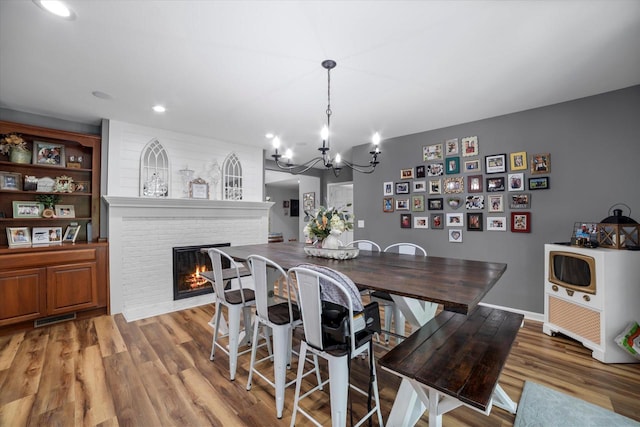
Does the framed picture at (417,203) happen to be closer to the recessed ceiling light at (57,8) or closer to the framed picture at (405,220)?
the framed picture at (405,220)

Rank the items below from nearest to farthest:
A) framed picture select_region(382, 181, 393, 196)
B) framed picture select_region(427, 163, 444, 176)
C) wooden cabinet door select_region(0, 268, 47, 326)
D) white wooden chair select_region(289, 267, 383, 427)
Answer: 1. white wooden chair select_region(289, 267, 383, 427)
2. wooden cabinet door select_region(0, 268, 47, 326)
3. framed picture select_region(427, 163, 444, 176)
4. framed picture select_region(382, 181, 393, 196)

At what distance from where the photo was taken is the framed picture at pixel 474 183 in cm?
358

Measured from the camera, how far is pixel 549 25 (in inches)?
71.2

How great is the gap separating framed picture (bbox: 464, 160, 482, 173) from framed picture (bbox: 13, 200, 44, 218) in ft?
17.4

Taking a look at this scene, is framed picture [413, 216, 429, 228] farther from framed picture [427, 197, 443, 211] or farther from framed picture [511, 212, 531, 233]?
framed picture [511, 212, 531, 233]

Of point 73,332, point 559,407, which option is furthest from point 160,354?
point 559,407

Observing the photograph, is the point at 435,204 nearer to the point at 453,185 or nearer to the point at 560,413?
the point at 453,185

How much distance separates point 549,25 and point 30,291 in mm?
5183

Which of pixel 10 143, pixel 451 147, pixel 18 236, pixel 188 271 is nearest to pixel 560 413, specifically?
pixel 451 147

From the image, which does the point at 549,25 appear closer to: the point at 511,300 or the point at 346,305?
the point at 346,305

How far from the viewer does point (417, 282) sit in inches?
60.3

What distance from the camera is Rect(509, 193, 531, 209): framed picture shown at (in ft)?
10.7

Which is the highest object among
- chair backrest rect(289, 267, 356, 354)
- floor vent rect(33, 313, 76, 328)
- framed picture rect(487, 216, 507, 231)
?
framed picture rect(487, 216, 507, 231)

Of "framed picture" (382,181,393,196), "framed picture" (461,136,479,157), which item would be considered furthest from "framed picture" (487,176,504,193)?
"framed picture" (382,181,393,196)
